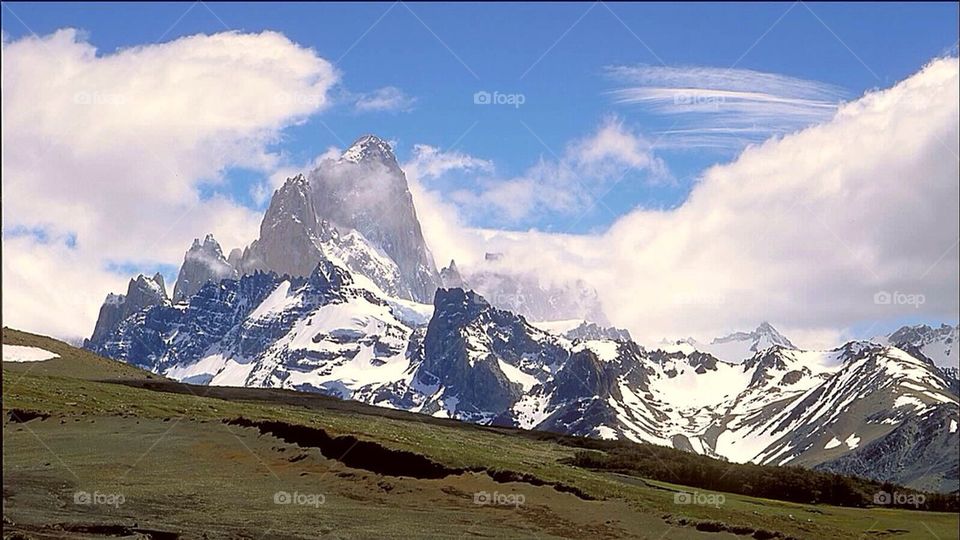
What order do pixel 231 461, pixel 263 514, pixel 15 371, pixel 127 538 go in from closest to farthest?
pixel 127 538, pixel 263 514, pixel 231 461, pixel 15 371

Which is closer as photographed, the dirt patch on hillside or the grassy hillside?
the grassy hillside

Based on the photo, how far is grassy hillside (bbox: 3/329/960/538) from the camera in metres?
59.5

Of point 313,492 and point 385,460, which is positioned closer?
point 313,492

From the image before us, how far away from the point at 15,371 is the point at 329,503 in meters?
110

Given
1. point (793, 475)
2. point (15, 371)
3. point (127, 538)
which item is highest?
point (15, 371)

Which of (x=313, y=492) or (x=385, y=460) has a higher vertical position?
(x=385, y=460)

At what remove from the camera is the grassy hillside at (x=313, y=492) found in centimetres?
5953

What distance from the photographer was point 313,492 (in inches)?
2950

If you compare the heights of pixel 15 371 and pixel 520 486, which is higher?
pixel 15 371

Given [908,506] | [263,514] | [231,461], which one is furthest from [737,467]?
[263,514]

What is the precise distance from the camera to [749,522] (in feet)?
232

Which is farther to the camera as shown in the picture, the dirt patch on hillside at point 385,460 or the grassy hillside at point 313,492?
the dirt patch on hillside at point 385,460

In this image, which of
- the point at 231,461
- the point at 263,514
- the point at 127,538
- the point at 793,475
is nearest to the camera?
the point at 127,538

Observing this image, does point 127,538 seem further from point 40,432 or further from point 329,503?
point 40,432
